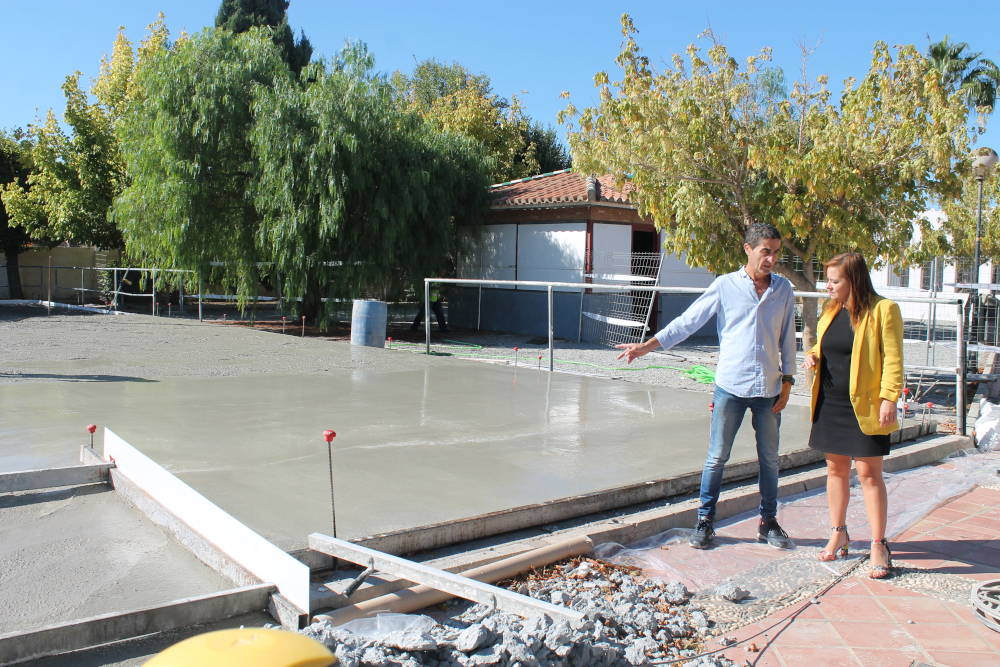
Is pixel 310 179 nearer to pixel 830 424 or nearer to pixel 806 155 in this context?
pixel 806 155

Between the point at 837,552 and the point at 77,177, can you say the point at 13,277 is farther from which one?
the point at 837,552

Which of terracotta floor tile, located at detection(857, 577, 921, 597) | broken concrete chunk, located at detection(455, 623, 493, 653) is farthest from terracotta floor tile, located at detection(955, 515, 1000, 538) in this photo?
broken concrete chunk, located at detection(455, 623, 493, 653)

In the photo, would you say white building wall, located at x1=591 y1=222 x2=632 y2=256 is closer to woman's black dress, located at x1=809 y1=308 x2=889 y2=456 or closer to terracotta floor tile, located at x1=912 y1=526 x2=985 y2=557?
terracotta floor tile, located at x1=912 y1=526 x2=985 y2=557

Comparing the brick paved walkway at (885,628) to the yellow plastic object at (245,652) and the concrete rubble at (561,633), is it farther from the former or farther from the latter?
the yellow plastic object at (245,652)

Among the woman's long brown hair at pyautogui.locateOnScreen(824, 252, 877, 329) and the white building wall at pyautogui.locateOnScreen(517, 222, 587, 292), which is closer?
the woman's long brown hair at pyautogui.locateOnScreen(824, 252, 877, 329)

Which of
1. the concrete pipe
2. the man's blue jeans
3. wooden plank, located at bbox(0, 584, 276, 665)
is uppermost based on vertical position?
the man's blue jeans

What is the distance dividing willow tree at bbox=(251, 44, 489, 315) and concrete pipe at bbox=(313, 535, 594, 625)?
1337 centimetres

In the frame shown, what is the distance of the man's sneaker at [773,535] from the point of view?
4.16 m

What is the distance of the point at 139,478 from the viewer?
4.29 m

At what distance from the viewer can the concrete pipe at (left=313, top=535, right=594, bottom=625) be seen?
3004mm

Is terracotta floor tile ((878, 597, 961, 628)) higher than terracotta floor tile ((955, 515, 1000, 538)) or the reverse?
the reverse

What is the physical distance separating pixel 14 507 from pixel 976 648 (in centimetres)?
478

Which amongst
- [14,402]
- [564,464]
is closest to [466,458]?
[564,464]

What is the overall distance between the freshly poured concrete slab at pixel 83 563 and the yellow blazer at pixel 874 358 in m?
3.20
